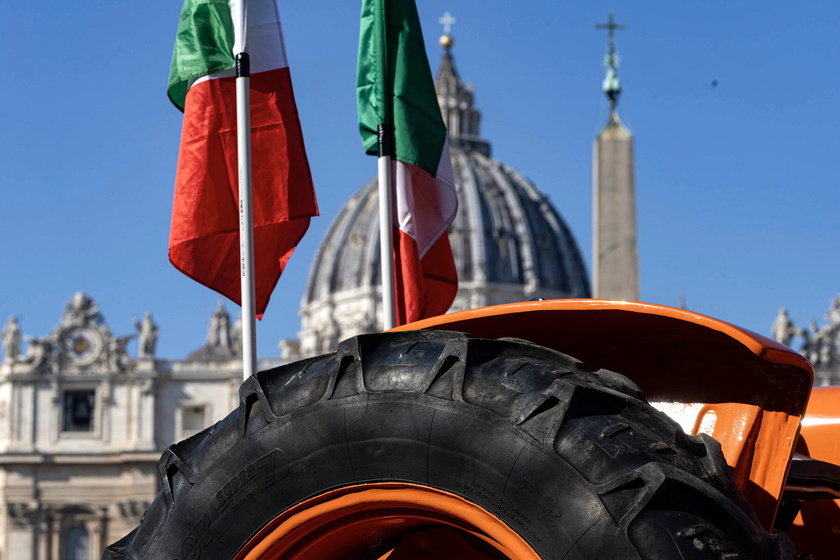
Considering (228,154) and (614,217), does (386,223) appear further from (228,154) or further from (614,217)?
(614,217)

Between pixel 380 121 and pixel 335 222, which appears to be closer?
pixel 380 121

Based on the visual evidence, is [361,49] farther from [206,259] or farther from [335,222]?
[335,222]

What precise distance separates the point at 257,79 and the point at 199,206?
1.83ft

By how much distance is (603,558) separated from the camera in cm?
146

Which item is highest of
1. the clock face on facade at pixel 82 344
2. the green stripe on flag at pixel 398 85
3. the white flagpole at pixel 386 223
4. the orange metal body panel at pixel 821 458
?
the green stripe on flag at pixel 398 85

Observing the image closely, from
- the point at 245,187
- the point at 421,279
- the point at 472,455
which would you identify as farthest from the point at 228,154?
the point at 472,455

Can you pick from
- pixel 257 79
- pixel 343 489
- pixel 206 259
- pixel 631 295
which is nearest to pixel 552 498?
pixel 343 489

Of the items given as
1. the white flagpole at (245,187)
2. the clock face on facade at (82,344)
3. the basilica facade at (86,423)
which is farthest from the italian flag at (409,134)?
the clock face on facade at (82,344)

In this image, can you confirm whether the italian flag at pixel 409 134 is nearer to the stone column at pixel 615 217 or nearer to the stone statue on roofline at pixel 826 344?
the stone column at pixel 615 217

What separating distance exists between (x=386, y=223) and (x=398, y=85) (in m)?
0.61

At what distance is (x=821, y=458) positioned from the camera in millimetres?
2330

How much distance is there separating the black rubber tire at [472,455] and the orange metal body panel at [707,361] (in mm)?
100

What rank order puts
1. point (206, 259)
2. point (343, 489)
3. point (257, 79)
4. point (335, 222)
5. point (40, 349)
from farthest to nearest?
point (335, 222) → point (40, 349) → point (257, 79) → point (206, 259) → point (343, 489)

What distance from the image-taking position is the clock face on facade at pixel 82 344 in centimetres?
5147
